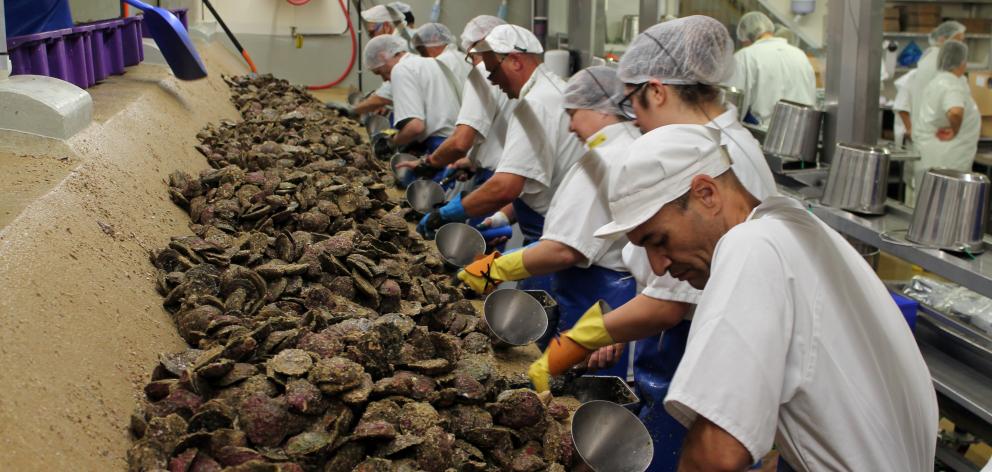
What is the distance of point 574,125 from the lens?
9.05 feet

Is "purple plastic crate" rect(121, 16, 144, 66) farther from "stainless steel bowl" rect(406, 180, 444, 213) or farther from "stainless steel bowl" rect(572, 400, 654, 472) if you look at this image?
"stainless steel bowl" rect(572, 400, 654, 472)

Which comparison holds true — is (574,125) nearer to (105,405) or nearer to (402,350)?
(402,350)

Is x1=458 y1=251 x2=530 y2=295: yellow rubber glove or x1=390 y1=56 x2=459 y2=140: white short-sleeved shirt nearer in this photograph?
x1=458 y1=251 x2=530 y2=295: yellow rubber glove

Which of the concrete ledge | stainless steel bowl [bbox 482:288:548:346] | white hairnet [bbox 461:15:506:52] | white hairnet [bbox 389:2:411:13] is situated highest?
white hairnet [bbox 389:2:411:13]

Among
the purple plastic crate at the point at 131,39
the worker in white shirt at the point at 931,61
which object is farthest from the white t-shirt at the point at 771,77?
the purple plastic crate at the point at 131,39

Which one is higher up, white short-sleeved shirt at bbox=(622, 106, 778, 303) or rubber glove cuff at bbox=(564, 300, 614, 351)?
white short-sleeved shirt at bbox=(622, 106, 778, 303)

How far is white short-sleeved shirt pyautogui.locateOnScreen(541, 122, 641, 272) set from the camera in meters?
2.58

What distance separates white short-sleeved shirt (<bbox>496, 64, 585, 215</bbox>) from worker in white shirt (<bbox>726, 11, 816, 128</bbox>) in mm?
1964

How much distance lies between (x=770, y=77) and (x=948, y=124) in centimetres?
116

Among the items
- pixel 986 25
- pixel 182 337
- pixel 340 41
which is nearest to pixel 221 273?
pixel 182 337

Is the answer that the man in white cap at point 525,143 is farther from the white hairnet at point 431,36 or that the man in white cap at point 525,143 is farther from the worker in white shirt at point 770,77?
the white hairnet at point 431,36

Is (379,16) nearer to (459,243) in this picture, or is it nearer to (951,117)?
(459,243)

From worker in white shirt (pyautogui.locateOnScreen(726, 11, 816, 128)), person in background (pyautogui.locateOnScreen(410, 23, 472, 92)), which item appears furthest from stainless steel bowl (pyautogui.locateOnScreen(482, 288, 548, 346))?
person in background (pyautogui.locateOnScreen(410, 23, 472, 92))

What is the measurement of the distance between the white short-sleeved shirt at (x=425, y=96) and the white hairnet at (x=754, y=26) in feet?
6.43
